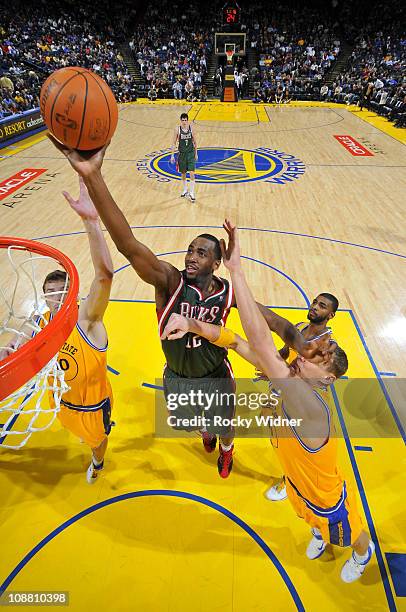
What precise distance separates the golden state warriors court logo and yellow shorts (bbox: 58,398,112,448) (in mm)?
7679

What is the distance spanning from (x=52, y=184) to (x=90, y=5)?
77.3ft

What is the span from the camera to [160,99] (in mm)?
21703

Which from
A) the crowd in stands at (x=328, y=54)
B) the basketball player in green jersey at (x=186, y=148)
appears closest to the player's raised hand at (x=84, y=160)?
the basketball player in green jersey at (x=186, y=148)

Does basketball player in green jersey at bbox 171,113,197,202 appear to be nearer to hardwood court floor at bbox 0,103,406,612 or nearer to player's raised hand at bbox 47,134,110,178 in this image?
hardwood court floor at bbox 0,103,406,612

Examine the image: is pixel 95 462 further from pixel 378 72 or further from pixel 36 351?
pixel 378 72

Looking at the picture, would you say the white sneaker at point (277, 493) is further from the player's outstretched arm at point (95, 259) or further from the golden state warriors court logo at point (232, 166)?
the golden state warriors court logo at point (232, 166)

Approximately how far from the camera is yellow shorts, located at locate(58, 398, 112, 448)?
9.18ft

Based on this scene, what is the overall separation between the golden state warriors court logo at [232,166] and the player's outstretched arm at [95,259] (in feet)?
24.9

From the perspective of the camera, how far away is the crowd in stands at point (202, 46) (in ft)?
66.7

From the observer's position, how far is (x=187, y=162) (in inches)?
326

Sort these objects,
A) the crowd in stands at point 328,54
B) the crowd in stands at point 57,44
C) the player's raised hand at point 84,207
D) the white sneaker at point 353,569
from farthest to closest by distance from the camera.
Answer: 1. the crowd in stands at point 328,54
2. the crowd in stands at point 57,44
3. the white sneaker at point 353,569
4. the player's raised hand at point 84,207

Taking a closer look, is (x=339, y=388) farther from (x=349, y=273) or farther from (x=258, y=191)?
(x=258, y=191)

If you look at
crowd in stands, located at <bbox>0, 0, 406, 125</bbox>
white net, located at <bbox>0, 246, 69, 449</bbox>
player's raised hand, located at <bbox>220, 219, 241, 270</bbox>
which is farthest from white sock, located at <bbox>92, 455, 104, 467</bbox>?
crowd in stands, located at <bbox>0, 0, 406, 125</bbox>

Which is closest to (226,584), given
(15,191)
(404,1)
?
(15,191)
